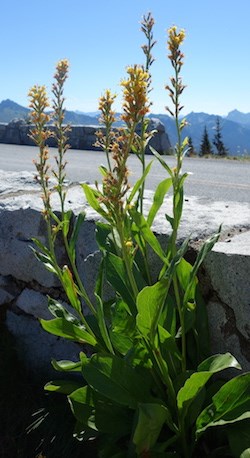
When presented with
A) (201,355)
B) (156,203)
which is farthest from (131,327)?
(156,203)

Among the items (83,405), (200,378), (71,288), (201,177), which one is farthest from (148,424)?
(201,177)

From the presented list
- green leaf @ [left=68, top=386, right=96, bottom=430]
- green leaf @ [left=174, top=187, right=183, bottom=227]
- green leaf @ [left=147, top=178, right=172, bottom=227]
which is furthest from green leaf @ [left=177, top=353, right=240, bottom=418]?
green leaf @ [left=147, top=178, right=172, bottom=227]

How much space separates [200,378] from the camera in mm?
2053

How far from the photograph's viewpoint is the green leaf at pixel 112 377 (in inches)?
87.0

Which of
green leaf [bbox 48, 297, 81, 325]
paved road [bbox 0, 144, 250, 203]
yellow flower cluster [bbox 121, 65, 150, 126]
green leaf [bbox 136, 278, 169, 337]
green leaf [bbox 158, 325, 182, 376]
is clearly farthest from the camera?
paved road [bbox 0, 144, 250, 203]

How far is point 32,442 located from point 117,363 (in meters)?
1.14

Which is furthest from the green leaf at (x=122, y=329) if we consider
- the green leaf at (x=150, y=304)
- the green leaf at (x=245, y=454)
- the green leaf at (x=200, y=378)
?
the green leaf at (x=245, y=454)

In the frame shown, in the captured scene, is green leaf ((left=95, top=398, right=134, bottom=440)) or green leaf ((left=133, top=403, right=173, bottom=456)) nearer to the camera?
green leaf ((left=133, top=403, right=173, bottom=456))

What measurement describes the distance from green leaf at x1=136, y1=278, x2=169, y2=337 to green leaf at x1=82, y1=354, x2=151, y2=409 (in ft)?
0.66

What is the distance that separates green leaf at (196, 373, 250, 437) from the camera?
213cm

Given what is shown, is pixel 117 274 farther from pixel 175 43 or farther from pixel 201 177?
pixel 201 177

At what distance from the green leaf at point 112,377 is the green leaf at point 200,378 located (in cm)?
20

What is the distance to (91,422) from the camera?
2.38 meters

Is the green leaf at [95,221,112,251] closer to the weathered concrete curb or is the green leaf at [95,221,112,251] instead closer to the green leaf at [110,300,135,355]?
the weathered concrete curb
